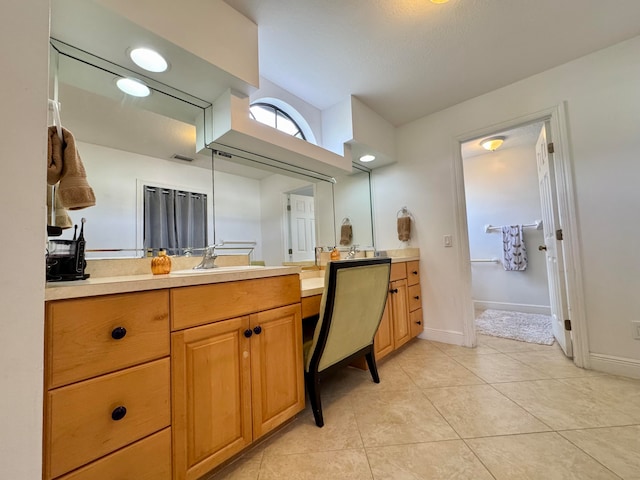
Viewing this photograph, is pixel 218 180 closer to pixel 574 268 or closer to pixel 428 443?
pixel 428 443

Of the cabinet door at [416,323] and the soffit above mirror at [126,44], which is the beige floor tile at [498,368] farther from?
the soffit above mirror at [126,44]

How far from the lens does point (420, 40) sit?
1.73 metres

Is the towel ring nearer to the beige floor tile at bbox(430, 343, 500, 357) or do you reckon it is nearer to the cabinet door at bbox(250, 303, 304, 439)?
the beige floor tile at bbox(430, 343, 500, 357)

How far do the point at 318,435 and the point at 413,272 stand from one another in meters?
1.73

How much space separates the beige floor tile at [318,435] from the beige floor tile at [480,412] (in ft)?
1.76

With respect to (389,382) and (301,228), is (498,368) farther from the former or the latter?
(301,228)

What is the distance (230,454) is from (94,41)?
1952 millimetres

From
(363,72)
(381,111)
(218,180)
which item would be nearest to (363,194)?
(381,111)

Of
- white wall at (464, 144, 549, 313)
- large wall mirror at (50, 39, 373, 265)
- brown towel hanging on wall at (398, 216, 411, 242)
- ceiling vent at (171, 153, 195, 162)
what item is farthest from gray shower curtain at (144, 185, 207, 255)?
white wall at (464, 144, 549, 313)

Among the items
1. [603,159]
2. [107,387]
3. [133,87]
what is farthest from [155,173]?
[603,159]

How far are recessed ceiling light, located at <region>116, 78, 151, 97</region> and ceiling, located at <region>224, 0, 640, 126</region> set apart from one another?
2.21 feet

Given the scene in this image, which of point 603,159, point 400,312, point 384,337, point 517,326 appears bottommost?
point 517,326

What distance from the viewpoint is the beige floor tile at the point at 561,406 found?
51.3 inches

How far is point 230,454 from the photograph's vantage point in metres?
1.05
